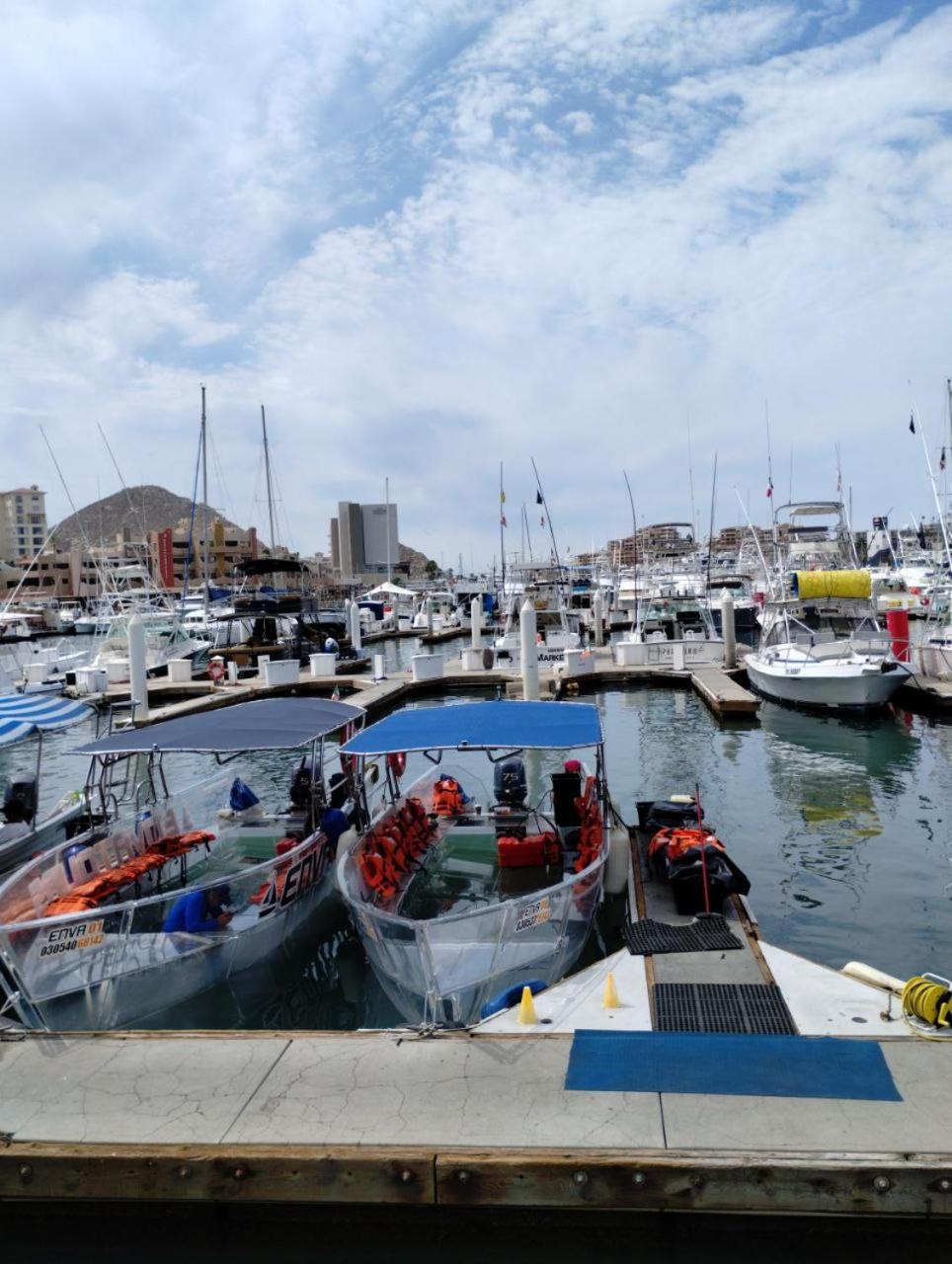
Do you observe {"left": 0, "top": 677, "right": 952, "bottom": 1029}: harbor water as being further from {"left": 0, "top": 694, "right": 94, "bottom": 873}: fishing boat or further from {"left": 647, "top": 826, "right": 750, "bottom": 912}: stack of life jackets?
{"left": 0, "top": 694, "right": 94, "bottom": 873}: fishing boat

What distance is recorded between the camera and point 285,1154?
537 cm

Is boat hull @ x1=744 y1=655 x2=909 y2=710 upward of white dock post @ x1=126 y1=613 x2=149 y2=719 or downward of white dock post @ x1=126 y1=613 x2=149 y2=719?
downward

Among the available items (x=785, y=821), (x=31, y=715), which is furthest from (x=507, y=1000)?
(x=785, y=821)

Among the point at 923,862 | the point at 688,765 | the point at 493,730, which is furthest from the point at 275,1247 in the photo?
the point at 688,765

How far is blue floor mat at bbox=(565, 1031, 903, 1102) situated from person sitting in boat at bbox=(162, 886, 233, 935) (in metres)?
4.09

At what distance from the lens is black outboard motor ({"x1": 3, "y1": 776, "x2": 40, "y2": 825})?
1320 centimetres

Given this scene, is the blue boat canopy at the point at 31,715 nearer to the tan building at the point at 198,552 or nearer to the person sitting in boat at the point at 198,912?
the person sitting in boat at the point at 198,912

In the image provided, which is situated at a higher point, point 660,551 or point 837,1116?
point 660,551

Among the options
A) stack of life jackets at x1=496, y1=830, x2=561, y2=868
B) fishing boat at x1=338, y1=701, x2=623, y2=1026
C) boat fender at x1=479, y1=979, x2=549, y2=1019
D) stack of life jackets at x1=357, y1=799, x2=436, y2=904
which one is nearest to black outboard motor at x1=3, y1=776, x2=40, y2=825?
fishing boat at x1=338, y1=701, x2=623, y2=1026

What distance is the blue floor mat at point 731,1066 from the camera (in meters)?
5.82

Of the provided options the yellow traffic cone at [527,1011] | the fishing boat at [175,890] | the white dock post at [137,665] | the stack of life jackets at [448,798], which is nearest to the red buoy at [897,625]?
the stack of life jackets at [448,798]

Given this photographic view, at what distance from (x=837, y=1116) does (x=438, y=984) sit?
10.9 ft

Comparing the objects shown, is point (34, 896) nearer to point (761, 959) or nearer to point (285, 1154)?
point (285, 1154)

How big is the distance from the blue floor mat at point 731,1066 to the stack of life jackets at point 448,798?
6487mm
